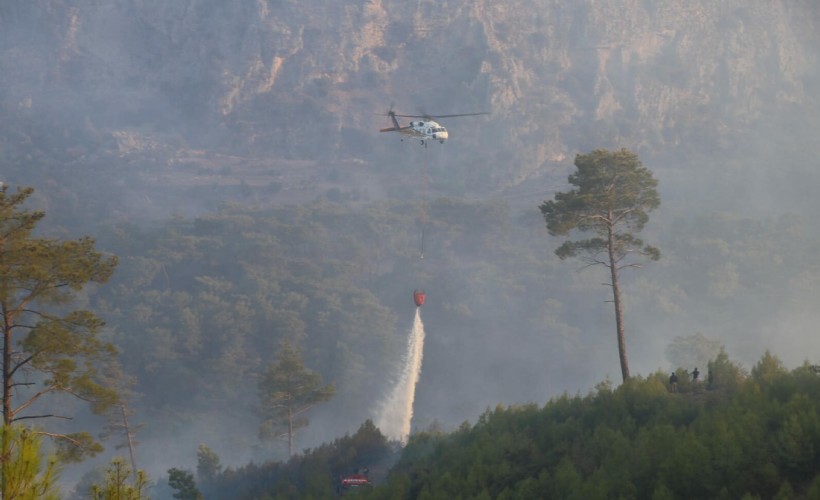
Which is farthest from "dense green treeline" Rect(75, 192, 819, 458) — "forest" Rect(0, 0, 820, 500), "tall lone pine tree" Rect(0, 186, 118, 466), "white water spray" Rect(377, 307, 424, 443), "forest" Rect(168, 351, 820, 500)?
"tall lone pine tree" Rect(0, 186, 118, 466)

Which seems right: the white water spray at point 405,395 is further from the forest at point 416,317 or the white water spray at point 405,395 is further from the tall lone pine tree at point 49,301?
the tall lone pine tree at point 49,301

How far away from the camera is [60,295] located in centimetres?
2583

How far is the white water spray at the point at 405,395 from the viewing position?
83938mm

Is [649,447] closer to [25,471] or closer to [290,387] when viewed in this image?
[25,471]

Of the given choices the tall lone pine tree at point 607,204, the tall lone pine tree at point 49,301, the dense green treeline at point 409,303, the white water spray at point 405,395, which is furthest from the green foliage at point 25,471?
the dense green treeline at point 409,303

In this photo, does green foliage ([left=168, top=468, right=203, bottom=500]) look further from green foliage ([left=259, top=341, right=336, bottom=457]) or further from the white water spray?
the white water spray

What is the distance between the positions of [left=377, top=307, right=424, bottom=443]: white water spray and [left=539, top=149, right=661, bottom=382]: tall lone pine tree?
4374cm

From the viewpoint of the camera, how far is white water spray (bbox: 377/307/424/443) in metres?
83.9

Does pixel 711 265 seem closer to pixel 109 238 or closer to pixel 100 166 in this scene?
pixel 109 238

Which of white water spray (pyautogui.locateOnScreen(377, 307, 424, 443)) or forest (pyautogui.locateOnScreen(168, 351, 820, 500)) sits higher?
white water spray (pyautogui.locateOnScreen(377, 307, 424, 443))

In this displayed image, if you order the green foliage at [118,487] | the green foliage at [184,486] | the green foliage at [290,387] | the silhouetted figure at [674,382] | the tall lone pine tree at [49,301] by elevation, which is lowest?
the green foliage at [118,487]

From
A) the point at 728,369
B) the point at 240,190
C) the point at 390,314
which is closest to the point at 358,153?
the point at 240,190

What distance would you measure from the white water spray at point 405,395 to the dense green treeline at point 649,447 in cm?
4817

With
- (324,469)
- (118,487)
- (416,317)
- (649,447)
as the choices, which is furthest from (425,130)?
(118,487)
